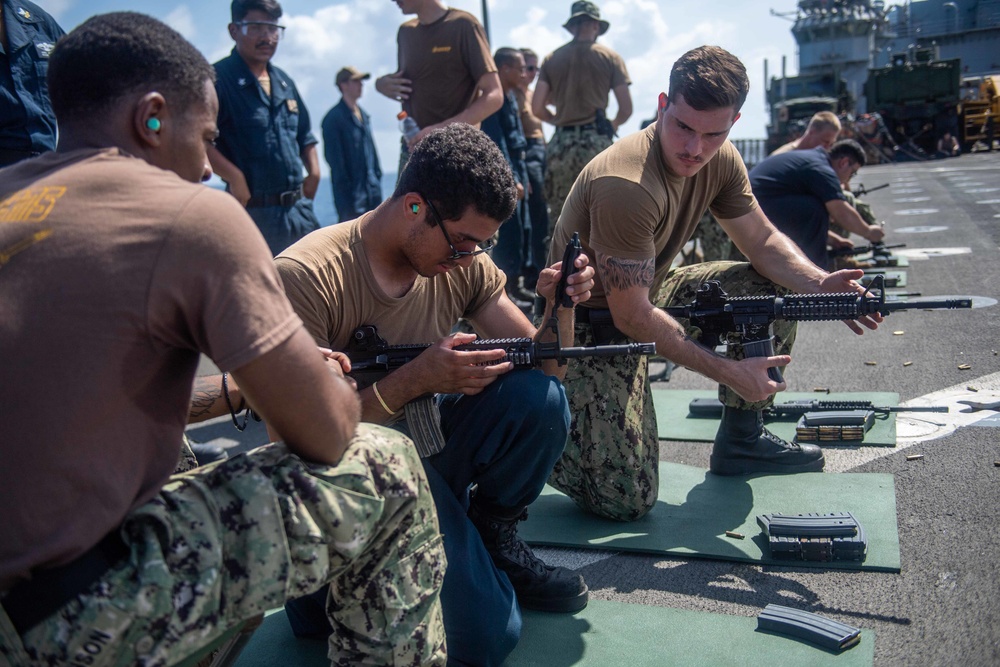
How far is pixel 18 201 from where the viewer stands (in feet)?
5.25

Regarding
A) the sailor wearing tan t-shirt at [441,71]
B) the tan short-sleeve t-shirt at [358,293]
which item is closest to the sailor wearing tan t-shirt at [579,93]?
the sailor wearing tan t-shirt at [441,71]

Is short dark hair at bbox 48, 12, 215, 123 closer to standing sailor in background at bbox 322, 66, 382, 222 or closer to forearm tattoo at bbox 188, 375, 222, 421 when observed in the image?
forearm tattoo at bbox 188, 375, 222, 421

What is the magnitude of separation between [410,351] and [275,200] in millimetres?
2882

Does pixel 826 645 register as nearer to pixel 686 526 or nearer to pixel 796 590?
pixel 796 590

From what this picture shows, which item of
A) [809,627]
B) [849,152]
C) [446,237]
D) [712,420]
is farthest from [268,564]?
[849,152]

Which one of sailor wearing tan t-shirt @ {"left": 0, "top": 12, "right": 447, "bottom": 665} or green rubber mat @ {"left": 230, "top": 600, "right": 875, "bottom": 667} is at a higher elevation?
sailor wearing tan t-shirt @ {"left": 0, "top": 12, "right": 447, "bottom": 665}

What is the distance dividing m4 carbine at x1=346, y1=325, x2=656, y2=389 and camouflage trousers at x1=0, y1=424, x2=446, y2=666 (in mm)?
709

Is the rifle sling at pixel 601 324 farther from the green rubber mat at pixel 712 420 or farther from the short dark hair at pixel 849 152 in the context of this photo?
the short dark hair at pixel 849 152

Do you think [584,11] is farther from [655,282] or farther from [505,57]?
[655,282]

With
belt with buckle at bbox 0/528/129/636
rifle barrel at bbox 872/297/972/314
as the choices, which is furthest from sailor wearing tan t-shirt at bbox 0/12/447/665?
rifle barrel at bbox 872/297/972/314

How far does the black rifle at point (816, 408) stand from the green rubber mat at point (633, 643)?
1988mm

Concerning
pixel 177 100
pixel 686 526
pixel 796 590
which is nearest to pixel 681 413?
pixel 686 526

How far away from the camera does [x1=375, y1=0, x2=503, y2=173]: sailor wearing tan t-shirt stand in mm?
5215

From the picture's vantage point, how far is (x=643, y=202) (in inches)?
135
